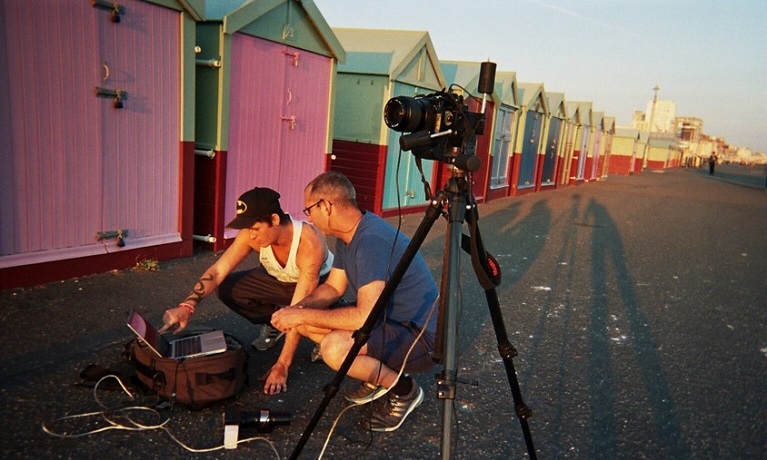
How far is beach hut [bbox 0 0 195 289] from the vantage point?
4.73 m

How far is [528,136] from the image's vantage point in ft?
61.9

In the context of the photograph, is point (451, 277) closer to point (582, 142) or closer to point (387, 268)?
point (387, 268)

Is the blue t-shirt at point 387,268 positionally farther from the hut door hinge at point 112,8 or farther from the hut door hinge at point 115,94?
the hut door hinge at point 112,8

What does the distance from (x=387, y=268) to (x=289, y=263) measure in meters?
1.10

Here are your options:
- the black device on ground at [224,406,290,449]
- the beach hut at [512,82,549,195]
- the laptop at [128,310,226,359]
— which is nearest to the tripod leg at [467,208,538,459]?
the black device on ground at [224,406,290,449]

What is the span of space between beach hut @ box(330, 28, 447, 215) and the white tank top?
6.70 metres

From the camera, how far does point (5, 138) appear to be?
182 inches

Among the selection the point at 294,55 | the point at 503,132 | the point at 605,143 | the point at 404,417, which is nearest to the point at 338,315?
the point at 404,417

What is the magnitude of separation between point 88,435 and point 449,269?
2076 millimetres

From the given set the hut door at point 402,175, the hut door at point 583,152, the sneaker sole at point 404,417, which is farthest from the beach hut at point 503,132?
the sneaker sole at point 404,417

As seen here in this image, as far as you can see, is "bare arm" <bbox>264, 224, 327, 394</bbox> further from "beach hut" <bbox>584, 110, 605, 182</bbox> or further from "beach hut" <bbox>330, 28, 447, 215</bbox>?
"beach hut" <bbox>584, 110, 605, 182</bbox>

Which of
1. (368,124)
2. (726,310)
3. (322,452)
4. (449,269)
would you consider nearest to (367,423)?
(322,452)

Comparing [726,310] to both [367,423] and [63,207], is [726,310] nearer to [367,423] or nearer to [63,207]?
[367,423]

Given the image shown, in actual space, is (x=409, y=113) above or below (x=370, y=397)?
above
